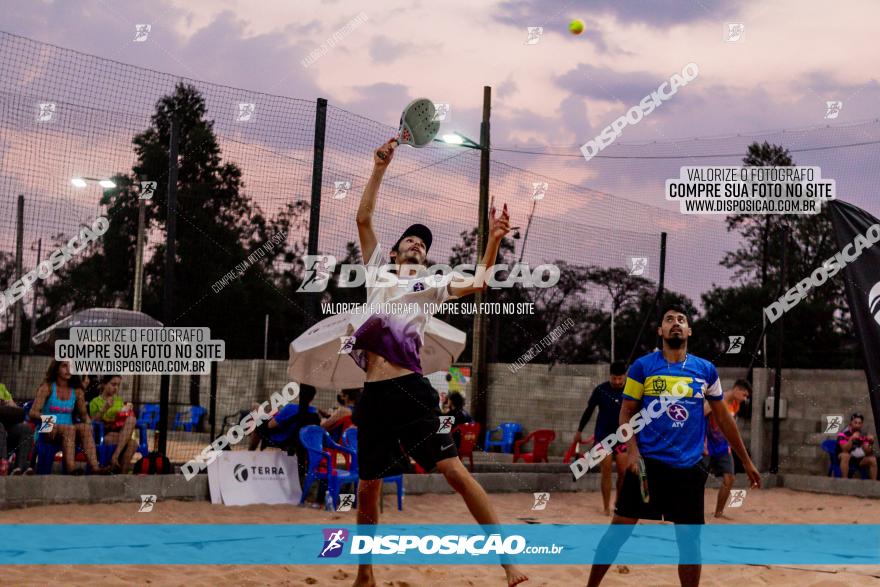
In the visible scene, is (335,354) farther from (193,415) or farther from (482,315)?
(193,415)

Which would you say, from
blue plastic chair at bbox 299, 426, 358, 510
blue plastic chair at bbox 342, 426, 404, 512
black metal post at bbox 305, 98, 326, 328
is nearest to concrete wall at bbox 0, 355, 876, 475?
blue plastic chair at bbox 342, 426, 404, 512

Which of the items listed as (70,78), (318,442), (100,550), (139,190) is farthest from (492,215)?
(139,190)

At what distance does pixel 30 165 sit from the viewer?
891 cm

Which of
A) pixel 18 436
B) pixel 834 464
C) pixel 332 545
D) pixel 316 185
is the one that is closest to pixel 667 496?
pixel 332 545

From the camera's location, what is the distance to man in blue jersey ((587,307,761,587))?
4996 millimetres

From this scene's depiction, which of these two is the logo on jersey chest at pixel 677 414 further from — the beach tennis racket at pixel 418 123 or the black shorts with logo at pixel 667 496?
the beach tennis racket at pixel 418 123

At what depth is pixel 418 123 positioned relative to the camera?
5512mm

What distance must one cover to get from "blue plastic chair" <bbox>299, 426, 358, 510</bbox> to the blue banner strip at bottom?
50.3 inches

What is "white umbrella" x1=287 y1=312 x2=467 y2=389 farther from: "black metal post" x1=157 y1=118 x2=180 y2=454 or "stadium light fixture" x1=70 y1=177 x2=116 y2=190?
"stadium light fixture" x1=70 y1=177 x2=116 y2=190

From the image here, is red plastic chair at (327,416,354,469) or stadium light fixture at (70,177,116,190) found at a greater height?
stadium light fixture at (70,177,116,190)

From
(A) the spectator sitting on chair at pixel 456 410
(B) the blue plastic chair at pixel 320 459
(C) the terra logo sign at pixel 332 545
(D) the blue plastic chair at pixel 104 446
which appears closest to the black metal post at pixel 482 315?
(A) the spectator sitting on chair at pixel 456 410

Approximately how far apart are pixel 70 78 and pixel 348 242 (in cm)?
346

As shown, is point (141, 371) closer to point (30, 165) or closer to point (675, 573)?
point (30, 165)

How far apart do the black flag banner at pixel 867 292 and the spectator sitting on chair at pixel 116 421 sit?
7.01m
